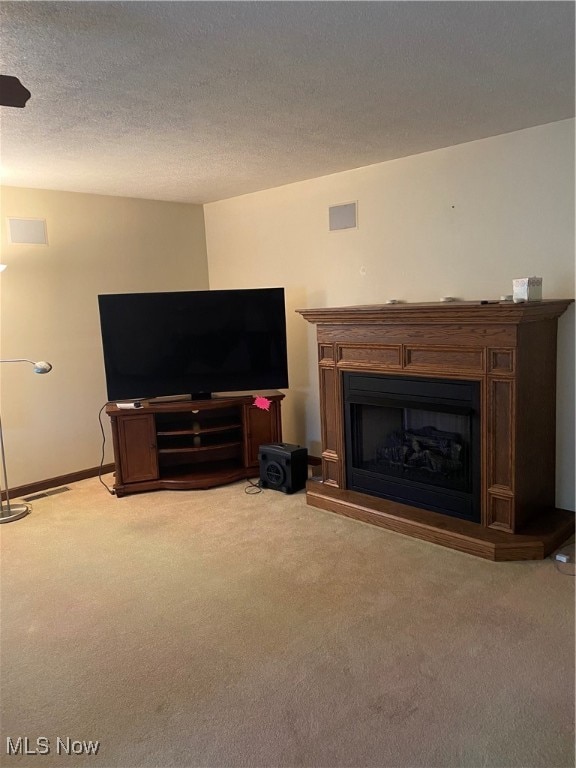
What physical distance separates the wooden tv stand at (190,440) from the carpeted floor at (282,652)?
86 cm

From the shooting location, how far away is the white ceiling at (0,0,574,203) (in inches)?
76.5

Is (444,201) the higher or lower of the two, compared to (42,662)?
higher

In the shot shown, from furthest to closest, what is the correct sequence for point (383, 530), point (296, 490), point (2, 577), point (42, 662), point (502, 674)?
point (296, 490) < point (383, 530) < point (2, 577) < point (42, 662) < point (502, 674)

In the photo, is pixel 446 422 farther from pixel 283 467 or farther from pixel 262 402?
pixel 262 402

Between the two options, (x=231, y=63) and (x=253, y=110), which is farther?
(x=253, y=110)

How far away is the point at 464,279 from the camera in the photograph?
3.88m

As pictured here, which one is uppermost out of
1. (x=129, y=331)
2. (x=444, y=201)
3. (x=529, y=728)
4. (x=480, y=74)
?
(x=480, y=74)

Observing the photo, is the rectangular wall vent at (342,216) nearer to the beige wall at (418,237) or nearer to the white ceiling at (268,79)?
the beige wall at (418,237)

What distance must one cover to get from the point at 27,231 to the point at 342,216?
2519 mm

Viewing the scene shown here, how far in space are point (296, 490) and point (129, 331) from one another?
1836mm

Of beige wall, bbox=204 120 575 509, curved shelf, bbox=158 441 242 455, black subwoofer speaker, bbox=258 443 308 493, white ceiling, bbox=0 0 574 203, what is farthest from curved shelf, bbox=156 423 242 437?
white ceiling, bbox=0 0 574 203

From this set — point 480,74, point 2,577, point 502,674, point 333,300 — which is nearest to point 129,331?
point 333,300

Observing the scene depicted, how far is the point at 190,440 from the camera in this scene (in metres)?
4.96

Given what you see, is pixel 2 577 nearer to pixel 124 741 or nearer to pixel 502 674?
pixel 124 741
